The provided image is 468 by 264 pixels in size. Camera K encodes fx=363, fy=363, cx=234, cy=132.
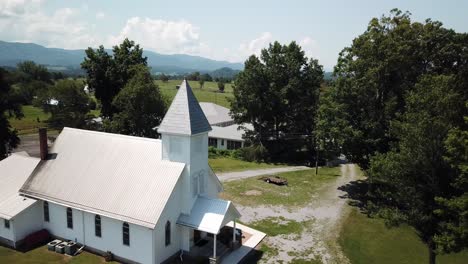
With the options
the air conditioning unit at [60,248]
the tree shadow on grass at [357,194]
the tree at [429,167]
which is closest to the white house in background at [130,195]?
the air conditioning unit at [60,248]

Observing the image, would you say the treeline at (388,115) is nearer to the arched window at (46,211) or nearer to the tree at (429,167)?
the tree at (429,167)

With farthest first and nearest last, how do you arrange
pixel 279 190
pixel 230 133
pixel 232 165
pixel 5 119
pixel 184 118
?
pixel 230 133, pixel 232 165, pixel 5 119, pixel 279 190, pixel 184 118

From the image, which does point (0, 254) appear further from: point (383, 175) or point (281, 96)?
point (281, 96)

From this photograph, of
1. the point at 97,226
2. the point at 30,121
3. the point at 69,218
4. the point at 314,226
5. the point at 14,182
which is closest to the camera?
the point at 97,226

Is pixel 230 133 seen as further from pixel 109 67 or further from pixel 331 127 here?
A: pixel 331 127

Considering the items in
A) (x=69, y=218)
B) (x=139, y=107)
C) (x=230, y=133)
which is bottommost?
(x=230, y=133)

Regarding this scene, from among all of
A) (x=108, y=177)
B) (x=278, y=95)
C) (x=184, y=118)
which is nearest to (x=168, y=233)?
(x=108, y=177)
